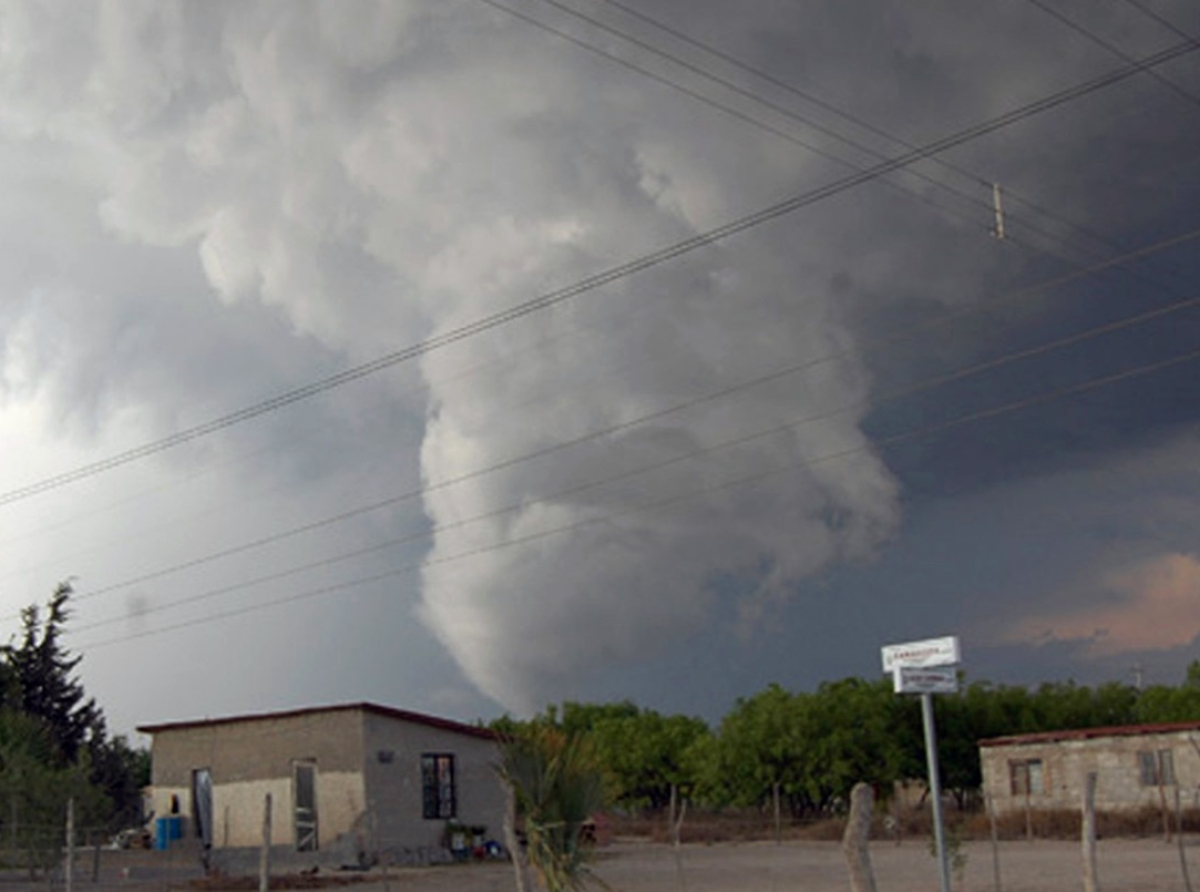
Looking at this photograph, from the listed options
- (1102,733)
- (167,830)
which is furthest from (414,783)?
(1102,733)

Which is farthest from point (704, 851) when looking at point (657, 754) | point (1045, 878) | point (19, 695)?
point (657, 754)

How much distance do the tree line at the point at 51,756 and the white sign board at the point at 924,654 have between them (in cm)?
2203

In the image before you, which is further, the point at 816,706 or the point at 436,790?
the point at 816,706

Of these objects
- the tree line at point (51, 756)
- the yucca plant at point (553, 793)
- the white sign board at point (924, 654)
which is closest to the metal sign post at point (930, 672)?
the white sign board at point (924, 654)

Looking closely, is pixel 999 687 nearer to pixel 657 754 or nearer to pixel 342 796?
pixel 657 754

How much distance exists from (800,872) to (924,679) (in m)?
21.1

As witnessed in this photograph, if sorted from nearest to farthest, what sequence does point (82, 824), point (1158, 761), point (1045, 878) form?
point (1045, 878) → point (82, 824) → point (1158, 761)

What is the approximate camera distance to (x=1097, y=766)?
50.2m

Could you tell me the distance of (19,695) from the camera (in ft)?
192

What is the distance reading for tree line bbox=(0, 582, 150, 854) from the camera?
31.8 meters

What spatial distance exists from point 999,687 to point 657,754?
69.0 ft

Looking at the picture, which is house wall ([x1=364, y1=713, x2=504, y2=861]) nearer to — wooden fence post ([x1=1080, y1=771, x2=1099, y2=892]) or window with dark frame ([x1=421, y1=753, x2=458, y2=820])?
window with dark frame ([x1=421, y1=753, x2=458, y2=820])

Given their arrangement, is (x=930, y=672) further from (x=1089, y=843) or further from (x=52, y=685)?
(x=52, y=685)

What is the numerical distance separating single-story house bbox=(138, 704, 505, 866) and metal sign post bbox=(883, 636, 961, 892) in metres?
23.6
